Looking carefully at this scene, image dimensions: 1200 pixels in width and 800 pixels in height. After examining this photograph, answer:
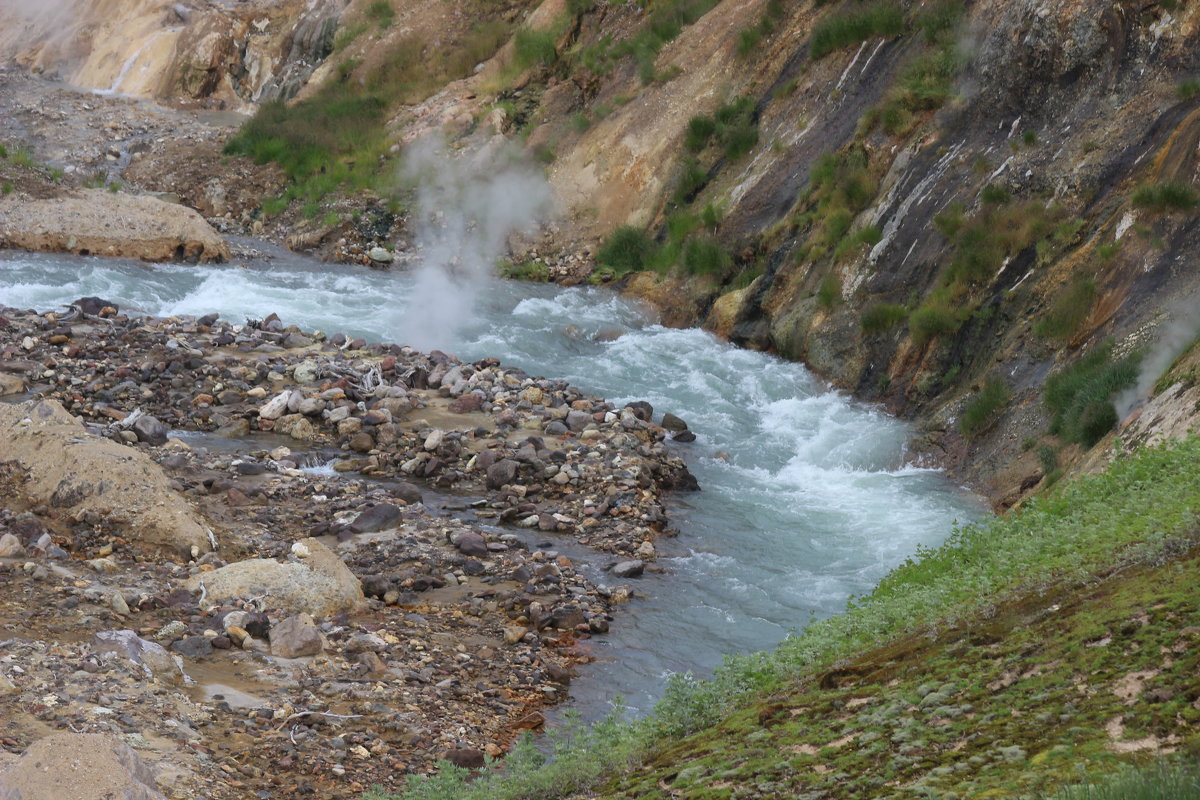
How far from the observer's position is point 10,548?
802 cm

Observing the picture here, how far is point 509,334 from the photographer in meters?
18.3

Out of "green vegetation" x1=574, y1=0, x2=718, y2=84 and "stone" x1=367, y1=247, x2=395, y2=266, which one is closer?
"stone" x1=367, y1=247, x2=395, y2=266

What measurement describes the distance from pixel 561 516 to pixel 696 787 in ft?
21.7

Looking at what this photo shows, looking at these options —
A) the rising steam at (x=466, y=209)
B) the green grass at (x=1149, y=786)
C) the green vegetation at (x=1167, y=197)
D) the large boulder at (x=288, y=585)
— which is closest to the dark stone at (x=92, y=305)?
the rising steam at (x=466, y=209)

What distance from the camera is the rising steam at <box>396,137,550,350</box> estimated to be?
21.8 metres

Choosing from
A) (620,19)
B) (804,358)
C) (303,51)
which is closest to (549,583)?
(804,358)

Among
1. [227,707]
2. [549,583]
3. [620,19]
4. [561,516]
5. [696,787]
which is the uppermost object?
[620,19]

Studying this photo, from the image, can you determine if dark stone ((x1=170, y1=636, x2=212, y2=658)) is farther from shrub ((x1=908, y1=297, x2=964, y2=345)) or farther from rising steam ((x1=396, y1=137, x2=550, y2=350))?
rising steam ((x1=396, y1=137, x2=550, y2=350))

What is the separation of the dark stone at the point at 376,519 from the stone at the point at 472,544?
0.67m

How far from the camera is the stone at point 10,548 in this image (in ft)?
26.2

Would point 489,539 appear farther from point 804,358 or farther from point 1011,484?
point 804,358

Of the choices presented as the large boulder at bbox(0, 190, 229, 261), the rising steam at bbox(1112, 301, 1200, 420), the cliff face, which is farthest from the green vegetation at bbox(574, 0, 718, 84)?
the rising steam at bbox(1112, 301, 1200, 420)

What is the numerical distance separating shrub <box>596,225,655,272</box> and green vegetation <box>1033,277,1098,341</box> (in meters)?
9.45

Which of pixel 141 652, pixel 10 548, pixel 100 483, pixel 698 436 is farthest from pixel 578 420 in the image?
pixel 141 652
